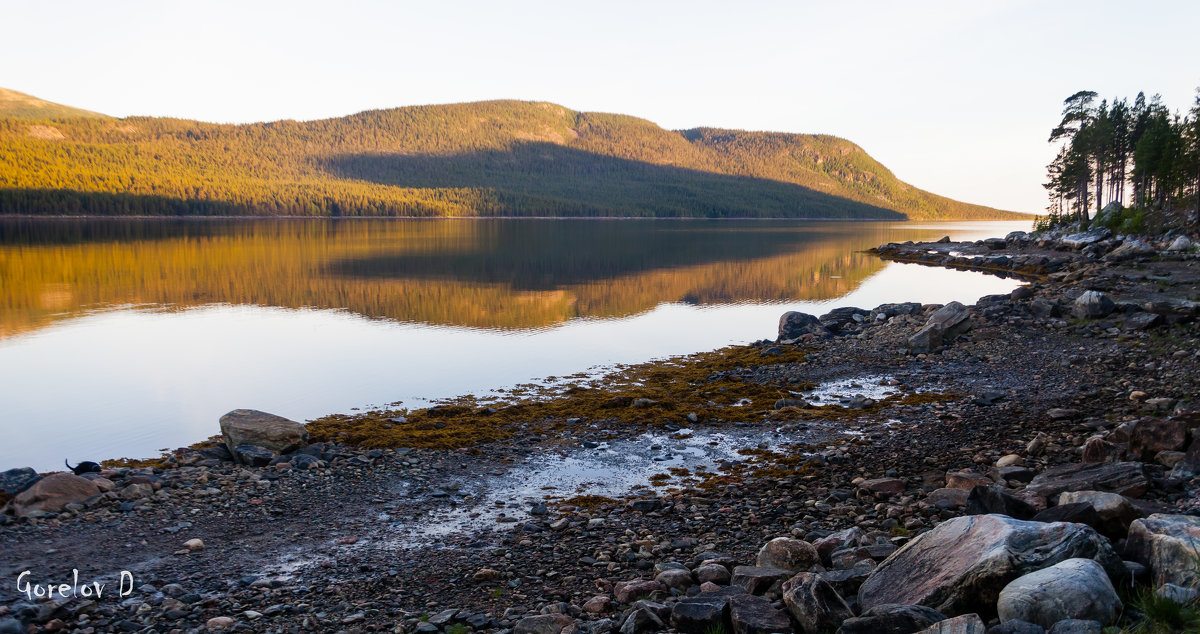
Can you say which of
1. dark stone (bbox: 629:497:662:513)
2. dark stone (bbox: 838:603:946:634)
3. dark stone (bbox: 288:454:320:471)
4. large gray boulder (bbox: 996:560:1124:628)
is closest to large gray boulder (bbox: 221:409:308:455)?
dark stone (bbox: 288:454:320:471)

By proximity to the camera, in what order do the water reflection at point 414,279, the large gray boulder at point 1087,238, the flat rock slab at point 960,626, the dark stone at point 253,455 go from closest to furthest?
the flat rock slab at point 960,626 < the dark stone at point 253,455 < the water reflection at point 414,279 < the large gray boulder at point 1087,238

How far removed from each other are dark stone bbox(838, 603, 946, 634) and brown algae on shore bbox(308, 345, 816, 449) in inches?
360

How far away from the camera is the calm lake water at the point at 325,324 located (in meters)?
17.5

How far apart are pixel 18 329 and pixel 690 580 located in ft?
100

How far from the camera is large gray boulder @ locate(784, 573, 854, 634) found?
208 inches

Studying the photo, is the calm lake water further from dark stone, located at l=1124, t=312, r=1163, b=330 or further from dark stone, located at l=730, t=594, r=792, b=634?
dark stone, located at l=730, t=594, r=792, b=634

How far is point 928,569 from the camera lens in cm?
559

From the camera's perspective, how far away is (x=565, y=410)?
15.7 meters

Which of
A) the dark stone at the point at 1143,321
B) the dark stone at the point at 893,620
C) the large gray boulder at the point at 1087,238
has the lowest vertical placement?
the dark stone at the point at 893,620

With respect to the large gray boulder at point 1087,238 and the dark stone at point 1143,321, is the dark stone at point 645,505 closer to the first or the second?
the dark stone at point 1143,321

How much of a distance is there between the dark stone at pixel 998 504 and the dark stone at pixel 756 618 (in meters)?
3.00

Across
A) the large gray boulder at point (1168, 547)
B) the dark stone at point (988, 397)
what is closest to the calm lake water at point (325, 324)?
the dark stone at point (988, 397)

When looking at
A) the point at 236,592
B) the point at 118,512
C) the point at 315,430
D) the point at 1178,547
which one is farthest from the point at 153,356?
the point at 1178,547

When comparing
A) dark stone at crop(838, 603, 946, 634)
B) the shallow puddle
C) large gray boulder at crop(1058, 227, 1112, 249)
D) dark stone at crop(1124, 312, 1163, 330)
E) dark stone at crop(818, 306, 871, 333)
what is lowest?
the shallow puddle
